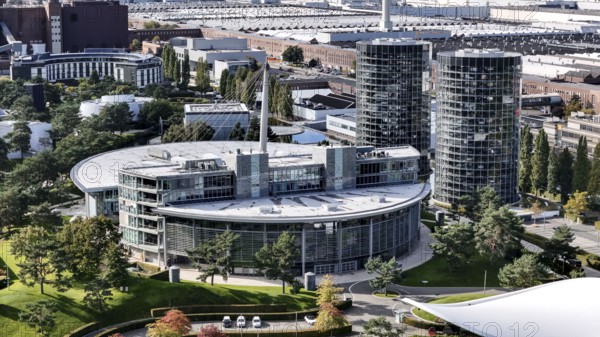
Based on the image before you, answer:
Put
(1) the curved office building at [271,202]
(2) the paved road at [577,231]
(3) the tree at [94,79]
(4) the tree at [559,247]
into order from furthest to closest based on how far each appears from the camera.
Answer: (3) the tree at [94,79] < (2) the paved road at [577,231] < (4) the tree at [559,247] < (1) the curved office building at [271,202]

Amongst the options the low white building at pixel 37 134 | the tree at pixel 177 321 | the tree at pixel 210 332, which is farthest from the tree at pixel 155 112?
the tree at pixel 210 332

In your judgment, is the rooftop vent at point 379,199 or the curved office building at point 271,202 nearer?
the curved office building at point 271,202

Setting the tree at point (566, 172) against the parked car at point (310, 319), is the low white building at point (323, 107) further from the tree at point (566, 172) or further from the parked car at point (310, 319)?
the parked car at point (310, 319)

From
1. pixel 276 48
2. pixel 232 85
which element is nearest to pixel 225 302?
pixel 232 85

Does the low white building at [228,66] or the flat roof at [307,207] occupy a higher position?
the low white building at [228,66]

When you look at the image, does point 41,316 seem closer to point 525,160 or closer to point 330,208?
point 330,208

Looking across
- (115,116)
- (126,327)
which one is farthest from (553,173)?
(115,116)
